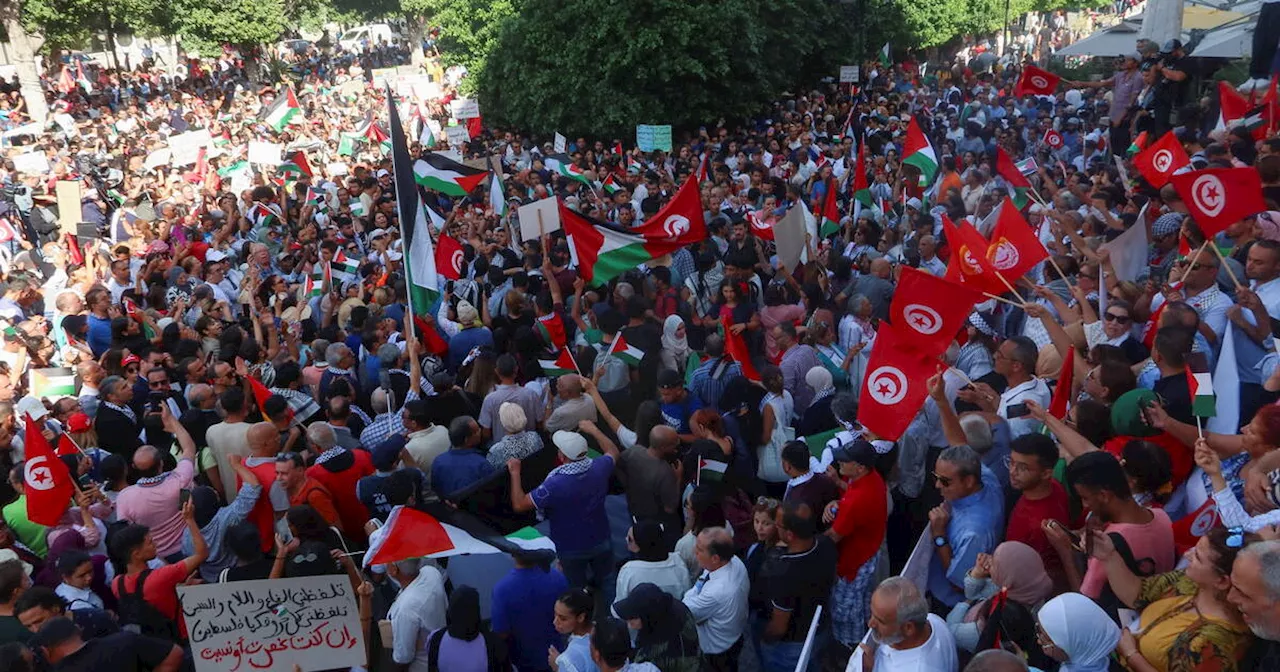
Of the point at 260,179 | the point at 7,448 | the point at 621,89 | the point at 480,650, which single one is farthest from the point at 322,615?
the point at 621,89

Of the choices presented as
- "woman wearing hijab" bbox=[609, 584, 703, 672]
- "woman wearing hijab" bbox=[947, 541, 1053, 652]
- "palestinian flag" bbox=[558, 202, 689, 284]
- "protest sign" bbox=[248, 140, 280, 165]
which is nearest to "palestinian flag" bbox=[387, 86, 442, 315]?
"palestinian flag" bbox=[558, 202, 689, 284]

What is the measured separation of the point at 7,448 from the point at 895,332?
18.4 ft

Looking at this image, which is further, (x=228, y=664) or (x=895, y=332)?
(x=895, y=332)

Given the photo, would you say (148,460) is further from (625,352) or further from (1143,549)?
(1143,549)

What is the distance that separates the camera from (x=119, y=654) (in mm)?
4215

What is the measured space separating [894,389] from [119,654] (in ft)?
13.2

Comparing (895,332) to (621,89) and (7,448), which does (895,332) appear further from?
(621,89)

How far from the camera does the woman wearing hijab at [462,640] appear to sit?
4.40 meters

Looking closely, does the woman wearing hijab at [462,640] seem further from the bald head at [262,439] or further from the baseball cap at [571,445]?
the bald head at [262,439]

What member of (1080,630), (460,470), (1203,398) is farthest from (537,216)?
(1080,630)

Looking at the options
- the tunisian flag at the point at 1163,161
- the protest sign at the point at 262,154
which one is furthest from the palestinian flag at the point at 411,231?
the protest sign at the point at 262,154

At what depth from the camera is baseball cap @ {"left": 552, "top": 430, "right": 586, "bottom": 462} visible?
18.4ft

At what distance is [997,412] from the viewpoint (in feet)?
18.9

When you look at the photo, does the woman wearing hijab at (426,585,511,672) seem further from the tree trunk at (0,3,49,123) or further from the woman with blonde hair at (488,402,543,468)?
the tree trunk at (0,3,49,123)
